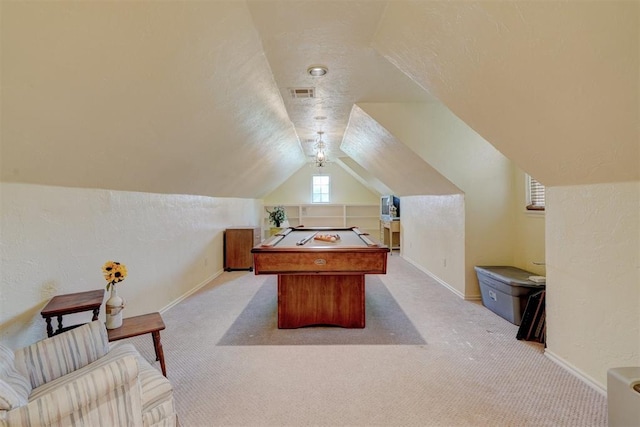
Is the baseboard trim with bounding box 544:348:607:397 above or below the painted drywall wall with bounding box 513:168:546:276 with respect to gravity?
below

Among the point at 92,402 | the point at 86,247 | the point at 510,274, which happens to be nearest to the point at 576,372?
the point at 510,274

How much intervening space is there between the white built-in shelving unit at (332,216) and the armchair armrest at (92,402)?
26.7 feet

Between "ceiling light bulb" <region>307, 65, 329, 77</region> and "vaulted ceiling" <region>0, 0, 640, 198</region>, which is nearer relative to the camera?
"vaulted ceiling" <region>0, 0, 640, 198</region>

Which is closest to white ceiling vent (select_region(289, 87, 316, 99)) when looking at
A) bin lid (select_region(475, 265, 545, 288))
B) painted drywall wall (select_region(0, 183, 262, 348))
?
painted drywall wall (select_region(0, 183, 262, 348))

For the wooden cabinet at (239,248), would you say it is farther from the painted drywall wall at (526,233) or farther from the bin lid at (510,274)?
the painted drywall wall at (526,233)

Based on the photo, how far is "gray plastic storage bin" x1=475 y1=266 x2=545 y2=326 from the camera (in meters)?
3.07

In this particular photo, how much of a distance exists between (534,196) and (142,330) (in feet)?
13.9

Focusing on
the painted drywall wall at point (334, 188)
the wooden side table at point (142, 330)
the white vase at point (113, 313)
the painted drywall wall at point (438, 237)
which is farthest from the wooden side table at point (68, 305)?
the painted drywall wall at point (334, 188)

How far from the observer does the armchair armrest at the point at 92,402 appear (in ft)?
3.42

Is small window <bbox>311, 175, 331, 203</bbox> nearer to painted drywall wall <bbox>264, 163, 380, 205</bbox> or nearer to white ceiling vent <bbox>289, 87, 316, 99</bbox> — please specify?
painted drywall wall <bbox>264, 163, 380, 205</bbox>

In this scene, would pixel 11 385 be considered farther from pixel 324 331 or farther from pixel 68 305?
pixel 324 331

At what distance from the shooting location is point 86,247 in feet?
8.27

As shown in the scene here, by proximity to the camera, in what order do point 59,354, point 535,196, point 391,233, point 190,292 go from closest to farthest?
point 59,354 → point 535,196 → point 190,292 → point 391,233

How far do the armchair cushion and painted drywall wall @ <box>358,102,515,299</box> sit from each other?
356 centimetres
